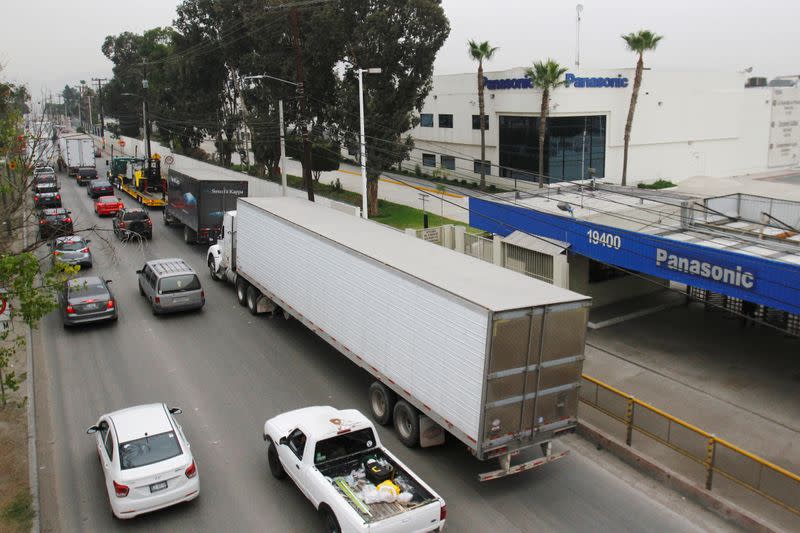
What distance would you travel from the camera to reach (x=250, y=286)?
23125 millimetres

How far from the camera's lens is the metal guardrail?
11281mm

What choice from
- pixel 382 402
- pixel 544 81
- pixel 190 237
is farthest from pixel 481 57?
pixel 382 402

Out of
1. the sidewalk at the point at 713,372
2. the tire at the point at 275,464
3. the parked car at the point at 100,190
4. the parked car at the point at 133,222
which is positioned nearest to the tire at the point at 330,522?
the tire at the point at 275,464

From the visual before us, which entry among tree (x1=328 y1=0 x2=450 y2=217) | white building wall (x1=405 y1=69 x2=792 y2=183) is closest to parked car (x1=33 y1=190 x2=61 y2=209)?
tree (x1=328 y1=0 x2=450 y2=217)

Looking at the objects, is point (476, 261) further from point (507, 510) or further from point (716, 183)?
point (716, 183)

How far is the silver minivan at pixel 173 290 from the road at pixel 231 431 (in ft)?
1.56

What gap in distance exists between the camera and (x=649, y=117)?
180 ft

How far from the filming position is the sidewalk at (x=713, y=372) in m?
14.9

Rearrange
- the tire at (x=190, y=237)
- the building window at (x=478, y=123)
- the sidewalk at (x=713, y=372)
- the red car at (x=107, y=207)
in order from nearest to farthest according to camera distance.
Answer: the sidewalk at (x=713, y=372) → the tire at (x=190, y=237) → the red car at (x=107, y=207) → the building window at (x=478, y=123)

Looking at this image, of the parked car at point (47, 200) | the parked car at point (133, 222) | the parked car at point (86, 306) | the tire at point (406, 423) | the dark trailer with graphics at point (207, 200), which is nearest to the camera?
the tire at point (406, 423)

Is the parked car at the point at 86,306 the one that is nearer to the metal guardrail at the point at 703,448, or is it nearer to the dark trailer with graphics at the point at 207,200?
the dark trailer with graphics at the point at 207,200

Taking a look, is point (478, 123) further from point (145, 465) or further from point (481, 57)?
point (145, 465)

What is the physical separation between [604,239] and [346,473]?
12023mm

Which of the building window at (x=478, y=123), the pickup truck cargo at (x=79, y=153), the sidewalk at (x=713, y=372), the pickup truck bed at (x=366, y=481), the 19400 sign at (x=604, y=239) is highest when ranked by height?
the building window at (x=478, y=123)
